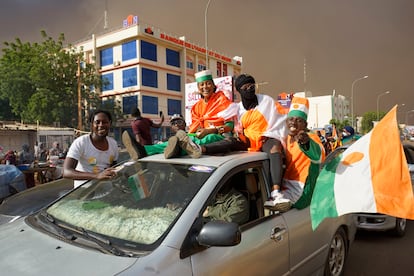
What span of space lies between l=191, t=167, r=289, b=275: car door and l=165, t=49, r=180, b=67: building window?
36861mm

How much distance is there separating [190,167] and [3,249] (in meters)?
1.31

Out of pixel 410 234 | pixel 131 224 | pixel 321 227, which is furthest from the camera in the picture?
pixel 410 234

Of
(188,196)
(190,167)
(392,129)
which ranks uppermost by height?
(392,129)

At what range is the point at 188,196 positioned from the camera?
86.7 inches

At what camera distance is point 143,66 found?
34.7 meters

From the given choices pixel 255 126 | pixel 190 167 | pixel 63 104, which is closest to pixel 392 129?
pixel 255 126

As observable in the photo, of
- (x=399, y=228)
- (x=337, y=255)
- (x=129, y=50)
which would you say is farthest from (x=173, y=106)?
(x=337, y=255)

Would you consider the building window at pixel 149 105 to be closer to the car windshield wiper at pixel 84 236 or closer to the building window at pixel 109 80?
the building window at pixel 109 80

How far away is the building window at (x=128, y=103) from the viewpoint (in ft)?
115

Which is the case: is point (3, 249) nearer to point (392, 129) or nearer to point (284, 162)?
point (284, 162)

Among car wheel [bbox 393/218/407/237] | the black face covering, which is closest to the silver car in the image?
the black face covering

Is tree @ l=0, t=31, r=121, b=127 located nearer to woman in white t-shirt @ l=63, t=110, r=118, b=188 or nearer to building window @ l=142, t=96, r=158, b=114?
building window @ l=142, t=96, r=158, b=114

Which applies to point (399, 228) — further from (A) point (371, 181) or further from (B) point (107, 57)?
(B) point (107, 57)

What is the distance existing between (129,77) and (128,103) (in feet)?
9.28
